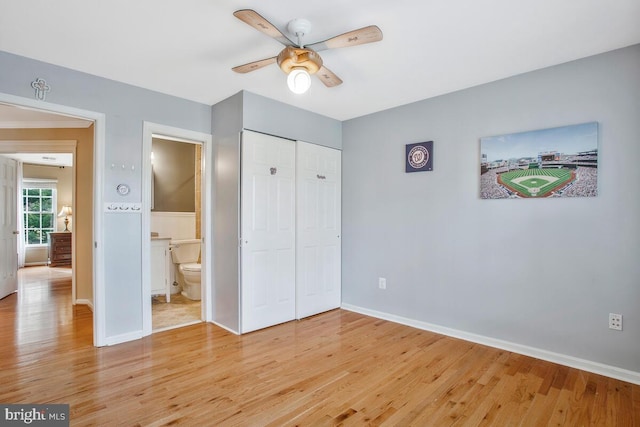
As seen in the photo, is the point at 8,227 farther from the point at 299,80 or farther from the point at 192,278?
the point at 299,80

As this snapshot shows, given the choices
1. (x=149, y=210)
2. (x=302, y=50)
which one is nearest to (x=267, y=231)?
(x=149, y=210)

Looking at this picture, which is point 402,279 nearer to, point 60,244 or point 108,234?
point 108,234

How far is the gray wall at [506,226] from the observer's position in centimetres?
236

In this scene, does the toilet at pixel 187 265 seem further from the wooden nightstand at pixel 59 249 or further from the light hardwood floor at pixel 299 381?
the wooden nightstand at pixel 59 249

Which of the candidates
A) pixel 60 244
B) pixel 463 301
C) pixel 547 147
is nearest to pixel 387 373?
pixel 463 301

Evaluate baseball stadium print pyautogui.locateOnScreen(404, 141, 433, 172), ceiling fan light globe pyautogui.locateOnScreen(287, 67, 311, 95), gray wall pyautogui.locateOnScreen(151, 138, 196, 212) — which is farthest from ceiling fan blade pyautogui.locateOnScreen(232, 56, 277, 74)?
gray wall pyautogui.locateOnScreen(151, 138, 196, 212)

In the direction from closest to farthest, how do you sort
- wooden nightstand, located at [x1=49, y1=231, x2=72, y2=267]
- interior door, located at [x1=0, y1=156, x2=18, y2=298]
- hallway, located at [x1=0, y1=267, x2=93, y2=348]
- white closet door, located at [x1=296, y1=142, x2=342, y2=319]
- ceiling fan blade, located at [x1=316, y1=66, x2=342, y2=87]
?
ceiling fan blade, located at [x1=316, y1=66, x2=342, y2=87] → hallway, located at [x1=0, y1=267, x2=93, y2=348] → white closet door, located at [x1=296, y1=142, x2=342, y2=319] → interior door, located at [x1=0, y1=156, x2=18, y2=298] → wooden nightstand, located at [x1=49, y1=231, x2=72, y2=267]

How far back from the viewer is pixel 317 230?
384 centimetres

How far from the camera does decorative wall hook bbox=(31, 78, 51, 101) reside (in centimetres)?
254

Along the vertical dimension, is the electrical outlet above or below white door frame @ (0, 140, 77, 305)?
below

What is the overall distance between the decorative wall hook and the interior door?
9.40ft

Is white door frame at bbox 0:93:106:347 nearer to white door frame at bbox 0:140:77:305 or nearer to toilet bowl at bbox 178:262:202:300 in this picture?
toilet bowl at bbox 178:262:202:300

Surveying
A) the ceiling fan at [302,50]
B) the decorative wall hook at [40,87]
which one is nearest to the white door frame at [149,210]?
the decorative wall hook at [40,87]

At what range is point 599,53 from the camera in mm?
2438
